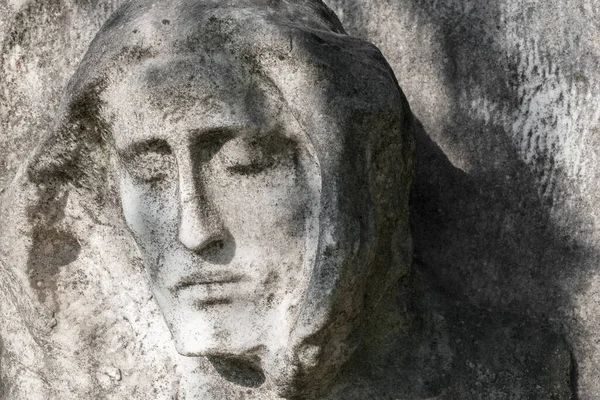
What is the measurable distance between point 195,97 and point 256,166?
122mm

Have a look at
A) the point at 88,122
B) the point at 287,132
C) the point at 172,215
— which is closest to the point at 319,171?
the point at 287,132

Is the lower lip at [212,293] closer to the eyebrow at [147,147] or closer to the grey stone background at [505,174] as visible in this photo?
the eyebrow at [147,147]

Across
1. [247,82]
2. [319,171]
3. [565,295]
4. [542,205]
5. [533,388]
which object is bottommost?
[533,388]

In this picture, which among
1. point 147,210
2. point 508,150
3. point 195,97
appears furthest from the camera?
point 508,150

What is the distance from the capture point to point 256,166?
1.50 meters

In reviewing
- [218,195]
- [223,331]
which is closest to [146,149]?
[218,195]

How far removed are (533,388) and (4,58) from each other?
1.01m

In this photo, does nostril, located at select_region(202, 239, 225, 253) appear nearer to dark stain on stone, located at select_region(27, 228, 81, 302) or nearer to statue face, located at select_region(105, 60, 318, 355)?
statue face, located at select_region(105, 60, 318, 355)

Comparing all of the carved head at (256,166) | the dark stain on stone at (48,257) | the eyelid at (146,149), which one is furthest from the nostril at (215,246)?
the dark stain on stone at (48,257)

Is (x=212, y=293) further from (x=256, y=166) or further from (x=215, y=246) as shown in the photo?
(x=256, y=166)

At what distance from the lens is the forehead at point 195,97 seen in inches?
57.2

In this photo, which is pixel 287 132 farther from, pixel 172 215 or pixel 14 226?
pixel 14 226

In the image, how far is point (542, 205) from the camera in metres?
1.75

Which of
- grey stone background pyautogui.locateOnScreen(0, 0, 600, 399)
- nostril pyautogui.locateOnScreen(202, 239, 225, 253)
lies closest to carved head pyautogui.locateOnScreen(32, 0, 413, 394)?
nostril pyautogui.locateOnScreen(202, 239, 225, 253)
